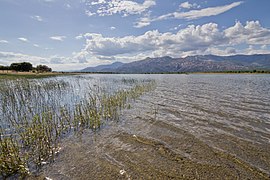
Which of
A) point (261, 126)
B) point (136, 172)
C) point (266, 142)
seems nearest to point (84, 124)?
point (136, 172)

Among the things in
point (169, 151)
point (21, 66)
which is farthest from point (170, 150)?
point (21, 66)

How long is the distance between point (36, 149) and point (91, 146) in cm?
271

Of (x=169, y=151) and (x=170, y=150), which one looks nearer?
(x=169, y=151)

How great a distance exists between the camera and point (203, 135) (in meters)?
11.0

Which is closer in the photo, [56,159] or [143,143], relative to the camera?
[56,159]

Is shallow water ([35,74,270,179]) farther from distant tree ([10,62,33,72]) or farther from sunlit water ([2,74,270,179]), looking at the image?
distant tree ([10,62,33,72])

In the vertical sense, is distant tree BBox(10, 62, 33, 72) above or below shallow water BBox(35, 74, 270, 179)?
above

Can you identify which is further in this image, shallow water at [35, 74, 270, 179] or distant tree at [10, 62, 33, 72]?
distant tree at [10, 62, 33, 72]

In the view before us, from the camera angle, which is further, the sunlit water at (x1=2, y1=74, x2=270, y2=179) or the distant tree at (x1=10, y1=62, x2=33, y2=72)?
the distant tree at (x1=10, y1=62, x2=33, y2=72)

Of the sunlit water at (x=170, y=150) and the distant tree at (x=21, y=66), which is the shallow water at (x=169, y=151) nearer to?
the sunlit water at (x=170, y=150)

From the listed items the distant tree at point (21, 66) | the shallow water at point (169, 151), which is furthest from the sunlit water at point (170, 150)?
the distant tree at point (21, 66)

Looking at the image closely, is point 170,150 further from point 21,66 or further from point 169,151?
point 21,66

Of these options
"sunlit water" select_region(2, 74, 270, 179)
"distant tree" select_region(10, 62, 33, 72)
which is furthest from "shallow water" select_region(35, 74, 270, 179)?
"distant tree" select_region(10, 62, 33, 72)

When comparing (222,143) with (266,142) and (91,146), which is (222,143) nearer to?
(266,142)
